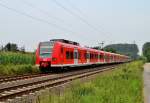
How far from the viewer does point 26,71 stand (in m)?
37.5

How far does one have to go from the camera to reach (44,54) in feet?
120

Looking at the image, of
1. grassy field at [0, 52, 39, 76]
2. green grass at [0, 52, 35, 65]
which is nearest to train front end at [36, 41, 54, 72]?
grassy field at [0, 52, 39, 76]

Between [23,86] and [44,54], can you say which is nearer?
[23,86]

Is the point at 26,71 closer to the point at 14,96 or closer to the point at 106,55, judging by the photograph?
→ the point at 14,96

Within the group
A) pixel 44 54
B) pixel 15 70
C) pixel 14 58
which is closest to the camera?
pixel 15 70

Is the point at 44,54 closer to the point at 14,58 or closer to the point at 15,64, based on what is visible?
the point at 15,64

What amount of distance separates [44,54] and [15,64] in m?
5.76

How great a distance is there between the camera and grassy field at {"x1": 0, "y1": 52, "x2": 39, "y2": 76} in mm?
34656

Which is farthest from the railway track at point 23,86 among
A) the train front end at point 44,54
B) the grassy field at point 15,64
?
the train front end at point 44,54

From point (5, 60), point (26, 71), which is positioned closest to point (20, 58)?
point (5, 60)

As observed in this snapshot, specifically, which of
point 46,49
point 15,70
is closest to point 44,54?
point 46,49

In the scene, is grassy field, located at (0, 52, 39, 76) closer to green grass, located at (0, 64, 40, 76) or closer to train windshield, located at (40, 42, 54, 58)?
green grass, located at (0, 64, 40, 76)

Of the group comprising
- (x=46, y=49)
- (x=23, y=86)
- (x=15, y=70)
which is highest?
(x=46, y=49)

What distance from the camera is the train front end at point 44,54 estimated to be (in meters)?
35.8
